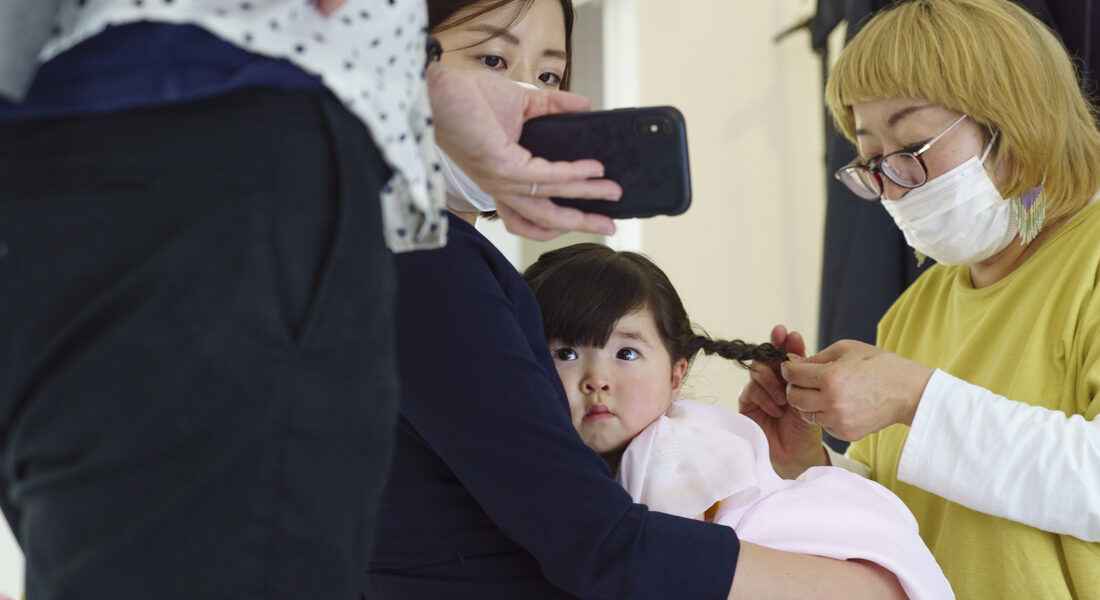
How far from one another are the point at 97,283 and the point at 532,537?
49 centimetres

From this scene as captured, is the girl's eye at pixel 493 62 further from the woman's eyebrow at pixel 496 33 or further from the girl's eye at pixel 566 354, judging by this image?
the girl's eye at pixel 566 354

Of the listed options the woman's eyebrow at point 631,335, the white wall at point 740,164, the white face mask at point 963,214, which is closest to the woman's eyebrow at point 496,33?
the woman's eyebrow at point 631,335

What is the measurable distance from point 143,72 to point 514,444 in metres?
0.47

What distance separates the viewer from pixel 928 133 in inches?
58.2

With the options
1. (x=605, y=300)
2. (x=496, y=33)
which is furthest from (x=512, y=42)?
(x=605, y=300)

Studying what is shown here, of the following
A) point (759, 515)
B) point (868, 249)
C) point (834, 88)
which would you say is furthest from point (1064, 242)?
point (868, 249)

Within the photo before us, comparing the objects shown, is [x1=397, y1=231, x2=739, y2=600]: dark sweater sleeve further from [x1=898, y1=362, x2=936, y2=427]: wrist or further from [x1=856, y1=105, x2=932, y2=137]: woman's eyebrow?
[x1=856, y1=105, x2=932, y2=137]: woman's eyebrow

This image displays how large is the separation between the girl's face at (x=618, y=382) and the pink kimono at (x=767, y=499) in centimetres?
4

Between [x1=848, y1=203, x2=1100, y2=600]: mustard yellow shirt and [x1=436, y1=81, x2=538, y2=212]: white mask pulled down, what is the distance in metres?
0.72

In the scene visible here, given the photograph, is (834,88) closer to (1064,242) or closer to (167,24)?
(1064,242)

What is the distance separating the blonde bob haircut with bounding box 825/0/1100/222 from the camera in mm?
1436

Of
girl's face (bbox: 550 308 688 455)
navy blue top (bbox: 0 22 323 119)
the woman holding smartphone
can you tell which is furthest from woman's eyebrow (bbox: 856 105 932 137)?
navy blue top (bbox: 0 22 323 119)

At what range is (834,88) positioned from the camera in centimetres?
166

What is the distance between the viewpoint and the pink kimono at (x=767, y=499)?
106cm
